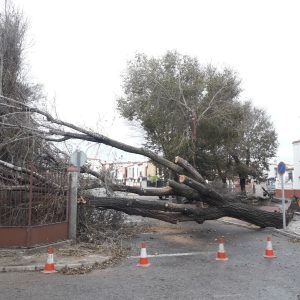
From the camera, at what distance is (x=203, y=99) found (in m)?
26.6

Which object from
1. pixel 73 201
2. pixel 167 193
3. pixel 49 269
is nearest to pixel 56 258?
pixel 49 269

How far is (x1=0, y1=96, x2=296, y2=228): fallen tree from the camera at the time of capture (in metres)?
14.3

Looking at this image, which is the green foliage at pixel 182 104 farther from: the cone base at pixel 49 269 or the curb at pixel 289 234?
the cone base at pixel 49 269

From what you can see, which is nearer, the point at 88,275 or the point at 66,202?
the point at 88,275

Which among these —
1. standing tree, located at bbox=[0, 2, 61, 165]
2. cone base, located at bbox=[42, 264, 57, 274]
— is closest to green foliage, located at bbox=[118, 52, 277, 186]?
standing tree, located at bbox=[0, 2, 61, 165]

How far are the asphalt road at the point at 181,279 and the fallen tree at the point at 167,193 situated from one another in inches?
113

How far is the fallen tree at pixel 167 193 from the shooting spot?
1430cm

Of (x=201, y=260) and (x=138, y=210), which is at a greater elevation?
(x=138, y=210)

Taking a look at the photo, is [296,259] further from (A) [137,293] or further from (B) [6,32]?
(B) [6,32]

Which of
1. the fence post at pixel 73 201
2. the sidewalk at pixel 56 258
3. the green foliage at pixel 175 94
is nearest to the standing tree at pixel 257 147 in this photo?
the green foliage at pixel 175 94

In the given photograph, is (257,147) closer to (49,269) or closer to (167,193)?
(167,193)

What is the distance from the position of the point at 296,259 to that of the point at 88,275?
201 inches

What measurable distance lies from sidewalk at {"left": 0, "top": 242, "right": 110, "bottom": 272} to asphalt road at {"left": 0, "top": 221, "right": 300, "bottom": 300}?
1.34 feet

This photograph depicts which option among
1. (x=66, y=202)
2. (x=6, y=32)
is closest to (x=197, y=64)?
(x=6, y=32)
